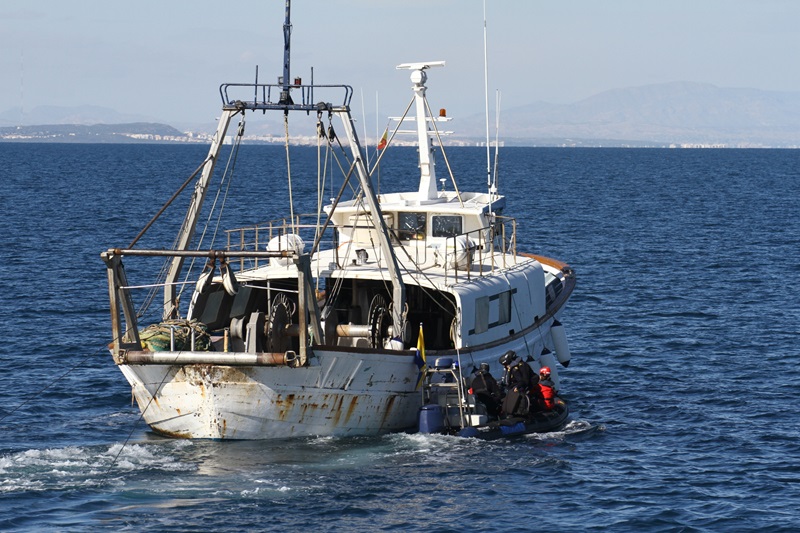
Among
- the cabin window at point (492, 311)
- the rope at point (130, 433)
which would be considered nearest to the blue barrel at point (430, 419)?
the cabin window at point (492, 311)

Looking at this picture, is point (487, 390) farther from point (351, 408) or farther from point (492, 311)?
point (351, 408)

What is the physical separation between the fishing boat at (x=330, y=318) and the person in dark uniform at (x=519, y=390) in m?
1.02

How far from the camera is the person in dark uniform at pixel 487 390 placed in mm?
26297

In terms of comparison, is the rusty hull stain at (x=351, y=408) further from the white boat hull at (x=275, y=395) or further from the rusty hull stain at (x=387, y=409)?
the rusty hull stain at (x=387, y=409)

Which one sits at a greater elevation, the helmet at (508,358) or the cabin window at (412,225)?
the cabin window at (412,225)

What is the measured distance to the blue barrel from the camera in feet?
83.5

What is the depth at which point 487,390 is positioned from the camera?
26.4m

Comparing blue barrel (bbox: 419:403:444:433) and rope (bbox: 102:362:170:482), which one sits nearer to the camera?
rope (bbox: 102:362:170:482)

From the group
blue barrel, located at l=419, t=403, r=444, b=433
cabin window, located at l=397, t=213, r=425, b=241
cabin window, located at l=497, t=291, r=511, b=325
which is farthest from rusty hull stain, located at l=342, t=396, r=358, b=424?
cabin window, located at l=397, t=213, r=425, b=241

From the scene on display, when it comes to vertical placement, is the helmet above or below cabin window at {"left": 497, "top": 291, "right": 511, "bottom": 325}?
below

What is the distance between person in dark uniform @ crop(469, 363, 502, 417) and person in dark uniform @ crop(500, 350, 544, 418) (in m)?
0.31

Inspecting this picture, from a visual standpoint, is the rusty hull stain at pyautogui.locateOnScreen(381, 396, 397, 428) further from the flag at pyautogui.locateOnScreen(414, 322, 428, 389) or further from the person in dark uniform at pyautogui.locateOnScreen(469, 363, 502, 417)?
the person in dark uniform at pyautogui.locateOnScreen(469, 363, 502, 417)

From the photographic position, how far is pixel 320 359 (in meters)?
23.9

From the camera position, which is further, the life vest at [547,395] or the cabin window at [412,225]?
the cabin window at [412,225]
